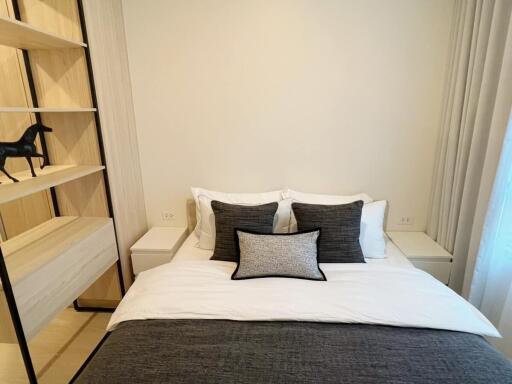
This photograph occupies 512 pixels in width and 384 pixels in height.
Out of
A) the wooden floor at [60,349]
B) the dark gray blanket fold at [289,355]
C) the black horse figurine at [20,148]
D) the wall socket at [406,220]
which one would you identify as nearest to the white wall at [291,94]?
the wall socket at [406,220]

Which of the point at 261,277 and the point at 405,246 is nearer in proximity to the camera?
the point at 261,277

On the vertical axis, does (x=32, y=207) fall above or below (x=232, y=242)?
above

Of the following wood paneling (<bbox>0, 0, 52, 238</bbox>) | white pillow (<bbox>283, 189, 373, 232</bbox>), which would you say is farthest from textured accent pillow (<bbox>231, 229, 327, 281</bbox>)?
wood paneling (<bbox>0, 0, 52, 238</bbox>)

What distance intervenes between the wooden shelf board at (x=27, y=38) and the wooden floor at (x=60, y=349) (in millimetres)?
1842

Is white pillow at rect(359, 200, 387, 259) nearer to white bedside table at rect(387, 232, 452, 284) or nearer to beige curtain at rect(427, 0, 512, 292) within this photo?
white bedside table at rect(387, 232, 452, 284)

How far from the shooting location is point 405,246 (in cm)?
226

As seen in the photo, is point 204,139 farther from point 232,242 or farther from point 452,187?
point 452,187

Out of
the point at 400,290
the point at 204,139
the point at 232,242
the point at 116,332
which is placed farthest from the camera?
the point at 204,139

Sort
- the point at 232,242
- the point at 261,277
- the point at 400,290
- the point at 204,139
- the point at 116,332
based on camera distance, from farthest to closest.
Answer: the point at 204,139, the point at 232,242, the point at 261,277, the point at 400,290, the point at 116,332

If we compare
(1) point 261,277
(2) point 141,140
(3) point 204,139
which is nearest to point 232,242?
(1) point 261,277

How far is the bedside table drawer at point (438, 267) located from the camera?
2.12 meters

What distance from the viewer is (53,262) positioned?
5.26ft

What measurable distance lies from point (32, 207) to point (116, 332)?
1.24 m

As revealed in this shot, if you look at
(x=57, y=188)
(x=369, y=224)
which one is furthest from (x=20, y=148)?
(x=369, y=224)
